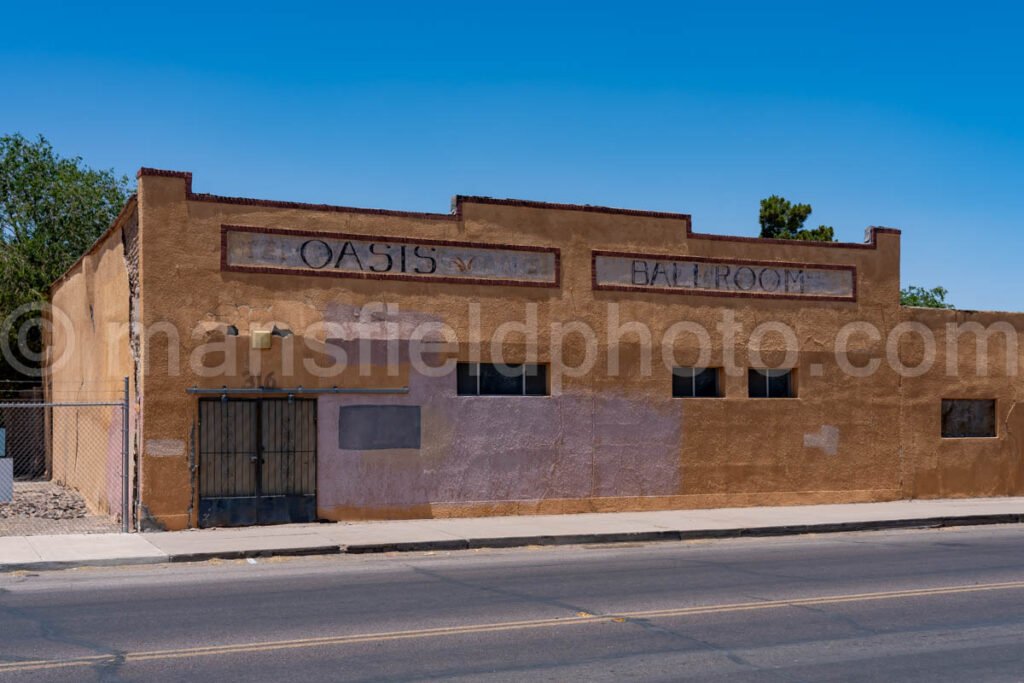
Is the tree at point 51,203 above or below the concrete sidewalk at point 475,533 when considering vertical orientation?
above

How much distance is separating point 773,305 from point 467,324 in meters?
6.43

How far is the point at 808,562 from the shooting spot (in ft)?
46.7

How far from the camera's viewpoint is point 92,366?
21688 millimetres

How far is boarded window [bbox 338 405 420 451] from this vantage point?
58.0 feet

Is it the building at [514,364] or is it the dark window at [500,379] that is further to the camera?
A: the dark window at [500,379]

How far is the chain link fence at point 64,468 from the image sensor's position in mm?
16703

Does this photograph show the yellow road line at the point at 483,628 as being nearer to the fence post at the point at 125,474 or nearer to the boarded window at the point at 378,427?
the boarded window at the point at 378,427

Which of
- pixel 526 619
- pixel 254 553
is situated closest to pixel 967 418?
pixel 254 553

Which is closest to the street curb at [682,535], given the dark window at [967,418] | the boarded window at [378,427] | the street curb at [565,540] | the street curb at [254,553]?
the street curb at [565,540]

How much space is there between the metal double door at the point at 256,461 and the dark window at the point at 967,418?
536 inches

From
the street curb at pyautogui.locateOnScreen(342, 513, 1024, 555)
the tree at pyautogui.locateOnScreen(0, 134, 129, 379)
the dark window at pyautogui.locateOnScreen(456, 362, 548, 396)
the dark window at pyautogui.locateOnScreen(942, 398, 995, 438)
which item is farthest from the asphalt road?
the tree at pyautogui.locateOnScreen(0, 134, 129, 379)

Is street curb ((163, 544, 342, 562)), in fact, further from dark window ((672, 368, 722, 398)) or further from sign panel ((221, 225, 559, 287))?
dark window ((672, 368, 722, 398))

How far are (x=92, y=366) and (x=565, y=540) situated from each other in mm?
10902

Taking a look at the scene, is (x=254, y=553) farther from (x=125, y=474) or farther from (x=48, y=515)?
(x=48, y=515)
